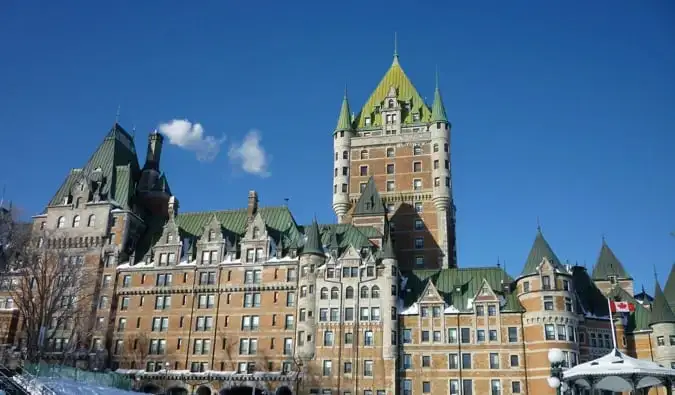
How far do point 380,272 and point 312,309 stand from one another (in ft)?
28.5

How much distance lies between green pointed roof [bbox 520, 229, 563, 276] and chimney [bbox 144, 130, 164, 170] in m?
55.3

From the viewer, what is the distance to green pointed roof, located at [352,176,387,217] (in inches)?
3383

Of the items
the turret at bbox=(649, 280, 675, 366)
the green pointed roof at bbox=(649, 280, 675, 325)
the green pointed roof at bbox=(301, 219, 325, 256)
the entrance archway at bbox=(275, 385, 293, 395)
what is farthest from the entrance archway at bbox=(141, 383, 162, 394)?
the green pointed roof at bbox=(649, 280, 675, 325)

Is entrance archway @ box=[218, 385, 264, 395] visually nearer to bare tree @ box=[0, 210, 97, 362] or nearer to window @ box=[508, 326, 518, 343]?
bare tree @ box=[0, 210, 97, 362]

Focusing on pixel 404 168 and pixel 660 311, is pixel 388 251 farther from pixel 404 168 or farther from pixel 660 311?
pixel 660 311

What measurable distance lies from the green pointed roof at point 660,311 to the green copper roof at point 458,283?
50.8 ft

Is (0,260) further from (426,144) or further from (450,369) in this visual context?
(426,144)

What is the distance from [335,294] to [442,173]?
27386 millimetres

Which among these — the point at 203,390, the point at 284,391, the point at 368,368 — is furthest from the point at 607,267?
the point at 203,390

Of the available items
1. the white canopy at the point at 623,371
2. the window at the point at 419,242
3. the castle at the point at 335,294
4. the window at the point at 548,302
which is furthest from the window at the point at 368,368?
the white canopy at the point at 623,371

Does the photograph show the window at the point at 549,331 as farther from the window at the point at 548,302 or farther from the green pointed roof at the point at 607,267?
the green pointed roof at the point at 607,267

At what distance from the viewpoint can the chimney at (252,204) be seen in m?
88.2

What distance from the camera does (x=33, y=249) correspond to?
76.1m

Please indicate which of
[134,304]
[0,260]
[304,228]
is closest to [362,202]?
[304,228]
